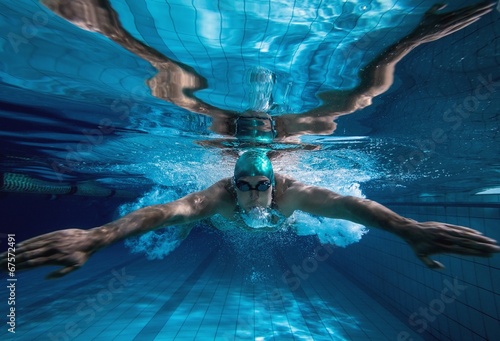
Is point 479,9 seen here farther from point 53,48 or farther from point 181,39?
point 53,48

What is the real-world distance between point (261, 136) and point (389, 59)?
371cm

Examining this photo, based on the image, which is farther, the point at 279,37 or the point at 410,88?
the point at 410,88

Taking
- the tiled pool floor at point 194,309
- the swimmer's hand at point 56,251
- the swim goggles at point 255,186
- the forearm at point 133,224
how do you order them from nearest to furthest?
the swimmer's hand at point 56,251, the forearm at point 133,224, the swim goggles at point 255,186, the tiled pool floor at point 194,309

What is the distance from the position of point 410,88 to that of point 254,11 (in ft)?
10.5

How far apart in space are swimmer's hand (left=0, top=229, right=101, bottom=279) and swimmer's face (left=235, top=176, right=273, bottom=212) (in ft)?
7.85

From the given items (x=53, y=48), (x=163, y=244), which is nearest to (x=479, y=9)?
(x=53, y=48)

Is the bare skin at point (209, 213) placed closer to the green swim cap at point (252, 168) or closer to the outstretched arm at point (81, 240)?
the outstretched arm at point (81, 240)

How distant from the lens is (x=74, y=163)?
12.2 metres

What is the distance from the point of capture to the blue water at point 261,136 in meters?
3.55

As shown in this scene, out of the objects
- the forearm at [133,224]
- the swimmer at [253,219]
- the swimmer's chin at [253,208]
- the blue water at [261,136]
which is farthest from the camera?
the swimmer's chin at [253,208]

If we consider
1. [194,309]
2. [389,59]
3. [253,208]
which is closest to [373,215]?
[253,208]

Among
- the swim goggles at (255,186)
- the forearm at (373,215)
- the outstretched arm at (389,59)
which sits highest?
the outstretched arm at (389,59)

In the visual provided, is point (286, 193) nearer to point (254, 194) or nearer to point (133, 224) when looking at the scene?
point (254, 194)

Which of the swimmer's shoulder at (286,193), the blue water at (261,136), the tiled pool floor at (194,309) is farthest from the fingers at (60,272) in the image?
the tiled pool floor at (194,309)
